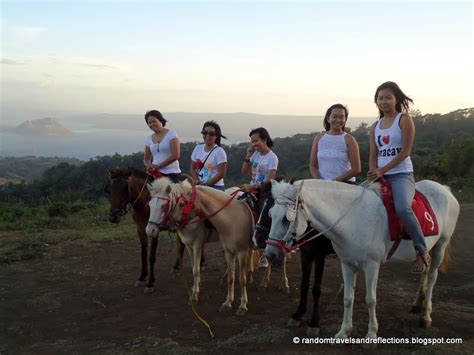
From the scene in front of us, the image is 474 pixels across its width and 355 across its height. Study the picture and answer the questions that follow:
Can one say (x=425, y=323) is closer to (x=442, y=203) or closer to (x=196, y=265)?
(x=442, y=203)

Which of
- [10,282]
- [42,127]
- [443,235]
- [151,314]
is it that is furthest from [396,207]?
[42,127]

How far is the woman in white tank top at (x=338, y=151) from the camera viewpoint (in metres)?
4.75

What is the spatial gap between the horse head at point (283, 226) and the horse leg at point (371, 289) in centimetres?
79

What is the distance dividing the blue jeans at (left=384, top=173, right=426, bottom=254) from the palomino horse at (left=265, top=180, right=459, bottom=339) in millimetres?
166

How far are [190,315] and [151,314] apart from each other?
52cm

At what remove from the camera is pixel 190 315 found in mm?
5078

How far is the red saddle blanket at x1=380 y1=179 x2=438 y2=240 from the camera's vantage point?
3.93 meters

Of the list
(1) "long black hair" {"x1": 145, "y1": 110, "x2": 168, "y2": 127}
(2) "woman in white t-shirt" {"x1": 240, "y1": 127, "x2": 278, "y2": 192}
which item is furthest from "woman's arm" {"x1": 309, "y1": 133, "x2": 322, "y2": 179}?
(1) "long black hair" {"x1": 145, "y1": 110, "x2": 168, "y2": 127}

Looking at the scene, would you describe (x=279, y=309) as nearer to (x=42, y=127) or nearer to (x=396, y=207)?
(x=396, y=207)

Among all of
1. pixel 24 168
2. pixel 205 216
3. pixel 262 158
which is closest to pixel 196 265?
pixel 205 216

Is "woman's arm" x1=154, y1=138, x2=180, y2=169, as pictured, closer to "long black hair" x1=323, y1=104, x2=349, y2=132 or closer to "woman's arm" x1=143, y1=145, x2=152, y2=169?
"woman's arm" x1=143, y1=145, x2=152, y2=169

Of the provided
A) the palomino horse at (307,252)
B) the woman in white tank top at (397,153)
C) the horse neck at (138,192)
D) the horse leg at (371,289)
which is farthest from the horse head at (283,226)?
the horse neck at (138,192)

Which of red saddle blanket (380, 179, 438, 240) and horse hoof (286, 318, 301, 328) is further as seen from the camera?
horse hoof (286, 318, 301, 328)

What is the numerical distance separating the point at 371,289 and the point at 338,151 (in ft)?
5.41
